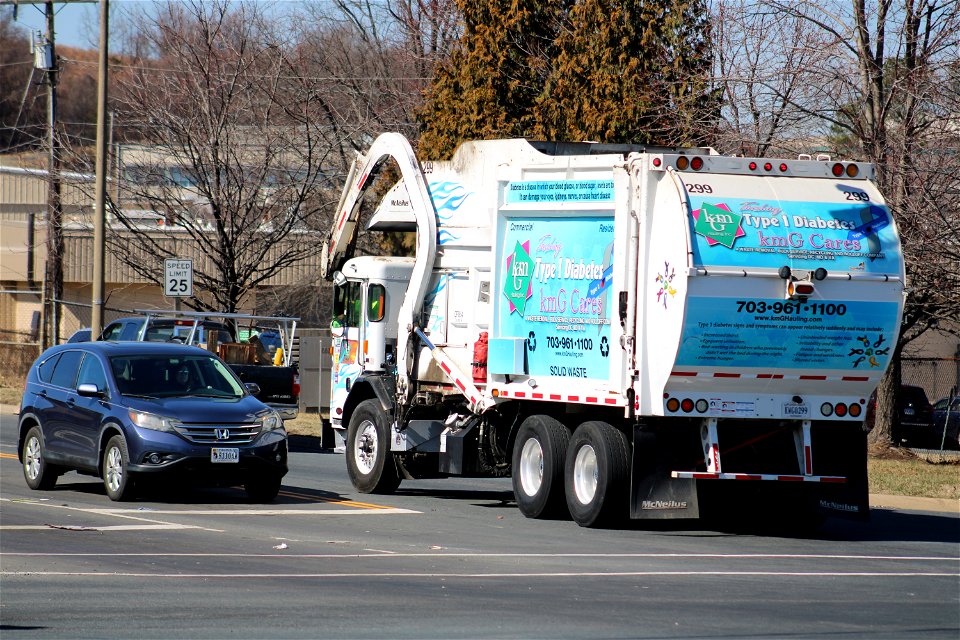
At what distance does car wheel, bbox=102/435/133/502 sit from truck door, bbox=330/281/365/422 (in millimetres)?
3563

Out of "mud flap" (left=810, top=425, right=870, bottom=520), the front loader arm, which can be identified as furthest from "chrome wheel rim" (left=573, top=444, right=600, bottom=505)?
the front loader arm

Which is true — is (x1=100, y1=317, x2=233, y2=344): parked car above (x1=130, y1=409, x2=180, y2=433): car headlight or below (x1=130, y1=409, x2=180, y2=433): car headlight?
above

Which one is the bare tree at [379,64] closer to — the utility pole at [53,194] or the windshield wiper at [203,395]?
the utility pole at [53,194]

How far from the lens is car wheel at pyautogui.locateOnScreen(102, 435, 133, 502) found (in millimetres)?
14766

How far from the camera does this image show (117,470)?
1498cm

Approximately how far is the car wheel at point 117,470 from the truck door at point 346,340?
11.7ft

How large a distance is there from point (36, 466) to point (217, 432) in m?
2.85

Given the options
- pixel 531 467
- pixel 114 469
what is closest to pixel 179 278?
pixel 114 469

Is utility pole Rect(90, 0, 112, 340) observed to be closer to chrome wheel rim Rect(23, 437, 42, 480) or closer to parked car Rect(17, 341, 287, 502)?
parked car Rect(17, 341, 287, 502)

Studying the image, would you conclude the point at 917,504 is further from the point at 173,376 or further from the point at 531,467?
the point at 173,376

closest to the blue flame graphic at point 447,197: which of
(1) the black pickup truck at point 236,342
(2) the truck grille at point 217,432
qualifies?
(2) the truck grille at point 217,432

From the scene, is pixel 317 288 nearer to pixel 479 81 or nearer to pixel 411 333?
pixel 479 81

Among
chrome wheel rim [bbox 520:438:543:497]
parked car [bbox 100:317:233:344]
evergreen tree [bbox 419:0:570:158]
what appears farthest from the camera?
evergreen tree [bbox 419:0:570:158]

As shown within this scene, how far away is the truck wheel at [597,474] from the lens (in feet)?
43.4
